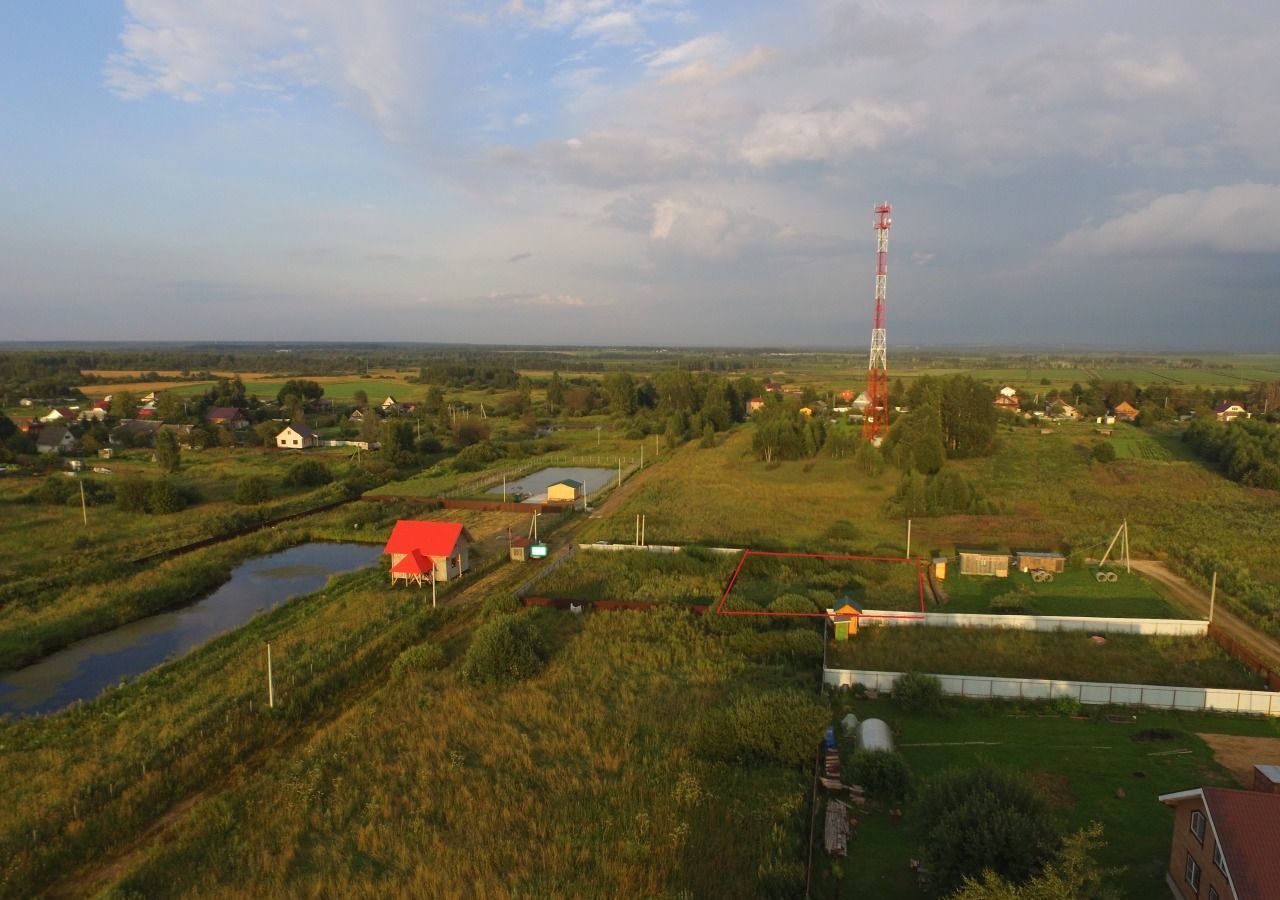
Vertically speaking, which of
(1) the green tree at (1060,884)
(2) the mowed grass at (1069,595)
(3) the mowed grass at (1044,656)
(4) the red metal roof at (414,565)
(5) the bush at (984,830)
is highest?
(1) the green tree at (1060,884)

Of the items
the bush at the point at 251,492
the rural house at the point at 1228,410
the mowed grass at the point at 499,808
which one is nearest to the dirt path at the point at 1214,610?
the mowed grass at the point at 499,808

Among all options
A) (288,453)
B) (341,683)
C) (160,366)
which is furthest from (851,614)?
(160,366)

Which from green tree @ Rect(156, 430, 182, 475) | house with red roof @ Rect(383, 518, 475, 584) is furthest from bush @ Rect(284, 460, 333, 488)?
house with red roof @ Rect(383, 518, 475, 584)

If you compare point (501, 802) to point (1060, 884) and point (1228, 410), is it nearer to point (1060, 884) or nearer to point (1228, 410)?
point (1060, 884)

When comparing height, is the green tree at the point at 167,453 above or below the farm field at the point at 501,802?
above

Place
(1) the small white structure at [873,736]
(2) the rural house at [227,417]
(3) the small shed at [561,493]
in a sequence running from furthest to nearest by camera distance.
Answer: (2) the rural house at [227,417] < (3) the small shed at [561,493] < (1) the small white structure at [873,736]

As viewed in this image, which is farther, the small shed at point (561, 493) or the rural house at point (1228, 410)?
the rural house at point (1228, 410)

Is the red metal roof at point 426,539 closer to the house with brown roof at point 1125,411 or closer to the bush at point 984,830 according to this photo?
the bush at point 984,830
